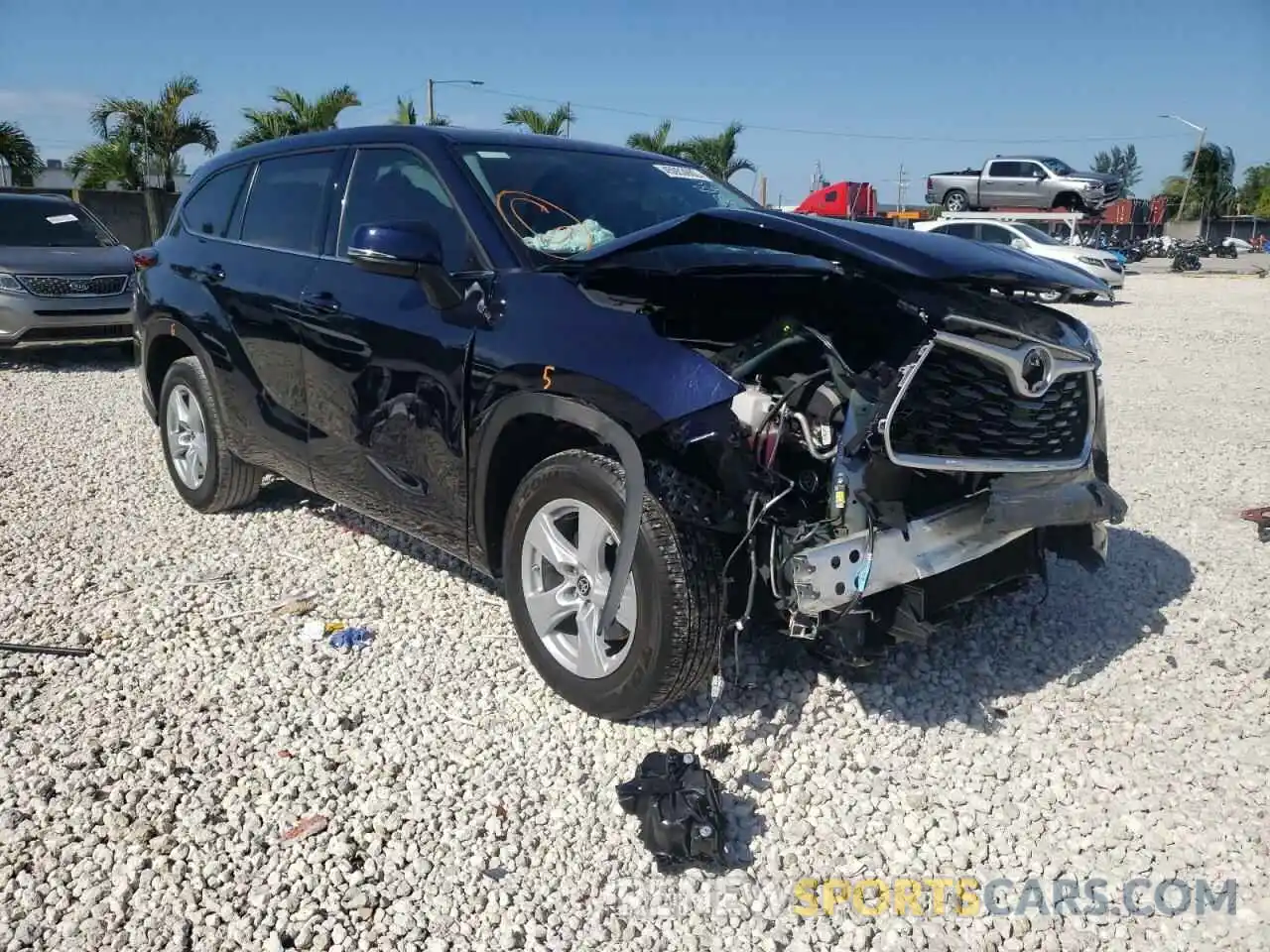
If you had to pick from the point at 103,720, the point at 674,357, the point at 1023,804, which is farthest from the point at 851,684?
the point at 103,720

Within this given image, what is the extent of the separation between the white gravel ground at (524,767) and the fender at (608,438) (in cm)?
60

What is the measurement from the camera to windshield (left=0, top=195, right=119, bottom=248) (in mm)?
10672

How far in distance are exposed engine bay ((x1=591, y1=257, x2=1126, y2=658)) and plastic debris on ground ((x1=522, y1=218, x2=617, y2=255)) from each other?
46 cm

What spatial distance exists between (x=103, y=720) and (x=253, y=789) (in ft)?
2.38

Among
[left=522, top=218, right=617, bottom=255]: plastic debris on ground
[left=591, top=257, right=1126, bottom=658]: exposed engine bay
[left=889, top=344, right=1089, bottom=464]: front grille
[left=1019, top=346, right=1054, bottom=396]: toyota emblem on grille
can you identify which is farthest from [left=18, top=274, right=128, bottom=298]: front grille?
[left=1019, top=346, right=1054, bottom=396]: toyota emblem on grille

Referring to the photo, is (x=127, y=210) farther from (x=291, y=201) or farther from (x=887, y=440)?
(x=887, y=440)

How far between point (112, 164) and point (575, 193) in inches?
896

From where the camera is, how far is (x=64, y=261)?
10.2 meters

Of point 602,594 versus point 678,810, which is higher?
point 602,594

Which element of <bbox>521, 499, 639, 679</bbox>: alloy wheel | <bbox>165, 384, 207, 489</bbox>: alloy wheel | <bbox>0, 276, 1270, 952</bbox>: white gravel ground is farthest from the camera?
<bbox>165, 384, 207, 489</bbox>: alloy wheel

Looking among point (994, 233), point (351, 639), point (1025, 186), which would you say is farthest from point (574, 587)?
point (1025, 186)

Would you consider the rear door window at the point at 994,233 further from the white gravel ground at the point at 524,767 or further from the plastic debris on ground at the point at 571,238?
the plastic debris on ground at the point at 571,238

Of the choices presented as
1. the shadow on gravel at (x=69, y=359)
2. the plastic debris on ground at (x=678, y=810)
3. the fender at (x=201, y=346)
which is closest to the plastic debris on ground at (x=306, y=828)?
the plastic debris on ground at (x=678, y=810)

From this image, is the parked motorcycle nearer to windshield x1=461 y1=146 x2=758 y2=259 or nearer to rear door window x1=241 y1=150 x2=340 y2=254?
windshield x1=461 y1=146 x2=758 y2=259
